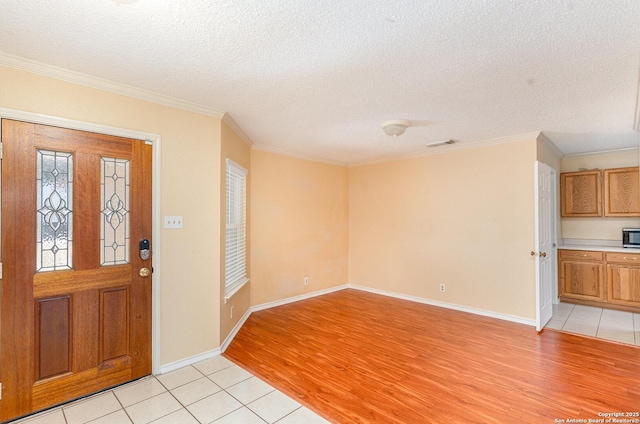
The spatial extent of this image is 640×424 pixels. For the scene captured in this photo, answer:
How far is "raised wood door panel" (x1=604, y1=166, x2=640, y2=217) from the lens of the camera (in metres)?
4.46

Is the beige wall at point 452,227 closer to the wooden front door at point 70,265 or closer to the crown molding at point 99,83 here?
the crown molding at point 99,83

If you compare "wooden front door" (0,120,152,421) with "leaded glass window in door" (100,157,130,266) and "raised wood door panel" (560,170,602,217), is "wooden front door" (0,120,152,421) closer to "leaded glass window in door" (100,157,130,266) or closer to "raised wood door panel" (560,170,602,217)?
"leaded glass window in door" (100,157,130,266)

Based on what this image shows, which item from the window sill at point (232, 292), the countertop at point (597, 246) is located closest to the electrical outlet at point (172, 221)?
the window sill at point (232, 292)

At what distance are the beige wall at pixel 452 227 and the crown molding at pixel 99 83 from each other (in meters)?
3.31

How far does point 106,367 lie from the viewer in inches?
95.1

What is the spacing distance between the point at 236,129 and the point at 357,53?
6.67 feet

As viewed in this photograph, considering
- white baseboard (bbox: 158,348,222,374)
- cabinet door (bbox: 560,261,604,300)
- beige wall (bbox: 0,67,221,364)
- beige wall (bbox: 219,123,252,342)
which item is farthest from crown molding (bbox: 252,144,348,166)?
cabinet door (bbox: 560,261,604,300)

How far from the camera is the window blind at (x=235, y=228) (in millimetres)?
3535

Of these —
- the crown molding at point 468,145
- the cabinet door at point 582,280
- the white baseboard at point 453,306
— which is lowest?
the white baseboard at point 453,306

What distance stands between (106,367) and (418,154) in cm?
474

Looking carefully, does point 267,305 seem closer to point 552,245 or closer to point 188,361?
point 188,361

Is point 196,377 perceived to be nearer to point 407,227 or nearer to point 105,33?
point 105,33

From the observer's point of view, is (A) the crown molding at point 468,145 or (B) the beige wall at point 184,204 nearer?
(B) the beige wall at point 184,204

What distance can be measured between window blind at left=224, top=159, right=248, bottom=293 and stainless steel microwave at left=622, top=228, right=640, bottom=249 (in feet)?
18.7
